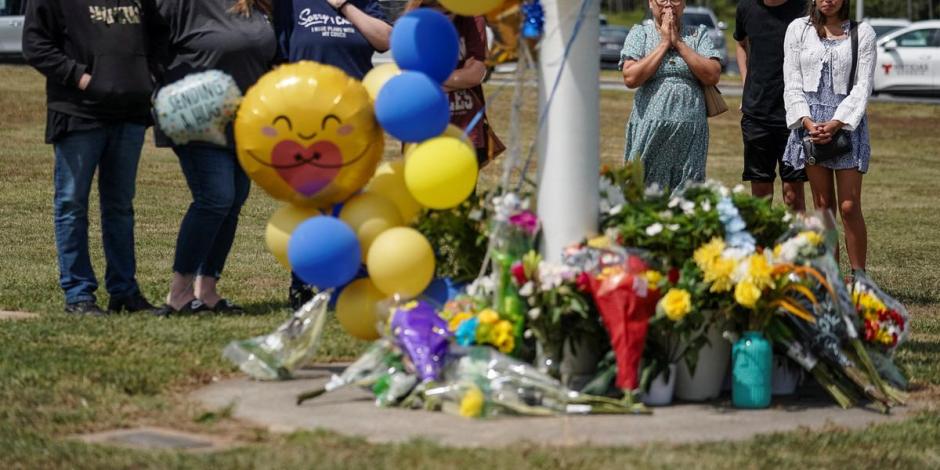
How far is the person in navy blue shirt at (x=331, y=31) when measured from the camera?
7.63m

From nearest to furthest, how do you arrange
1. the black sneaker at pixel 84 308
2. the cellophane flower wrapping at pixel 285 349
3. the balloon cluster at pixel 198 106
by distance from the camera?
the cellophane flower wrapping at pixel 285 349
the balloon cluster at pixel 198 106
the black sneaker at pixel 84 308

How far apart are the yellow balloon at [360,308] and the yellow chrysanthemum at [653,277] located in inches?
44.3

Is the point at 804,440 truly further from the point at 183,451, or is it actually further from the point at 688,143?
the point at 688,143

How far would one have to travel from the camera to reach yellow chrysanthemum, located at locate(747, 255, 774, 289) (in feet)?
18.6

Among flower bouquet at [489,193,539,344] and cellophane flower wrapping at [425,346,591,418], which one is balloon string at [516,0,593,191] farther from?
cellophane flower wrapping at [425,346,591,418]

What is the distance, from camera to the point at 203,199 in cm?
781

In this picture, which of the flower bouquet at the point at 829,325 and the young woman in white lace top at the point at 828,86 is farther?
the young woman in white lace top at the point at 828,86

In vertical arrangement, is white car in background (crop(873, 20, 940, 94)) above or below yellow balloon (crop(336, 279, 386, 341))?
below

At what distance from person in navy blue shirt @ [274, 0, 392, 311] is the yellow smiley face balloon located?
1.46 m

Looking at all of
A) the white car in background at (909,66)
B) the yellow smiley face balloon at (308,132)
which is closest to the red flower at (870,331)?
the yellow smiley face balloon at (308,132)

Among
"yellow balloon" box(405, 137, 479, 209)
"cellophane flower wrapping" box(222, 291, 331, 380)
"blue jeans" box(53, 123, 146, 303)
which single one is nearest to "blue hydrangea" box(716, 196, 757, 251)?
"yellow balloon" box(405, 137, 479, 209)

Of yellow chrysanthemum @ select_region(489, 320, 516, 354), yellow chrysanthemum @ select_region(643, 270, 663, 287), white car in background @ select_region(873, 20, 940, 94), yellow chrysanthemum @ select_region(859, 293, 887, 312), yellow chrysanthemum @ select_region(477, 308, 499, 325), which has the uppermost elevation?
yellow chrysanthemum @ select_region(643, 270, 663, 287)

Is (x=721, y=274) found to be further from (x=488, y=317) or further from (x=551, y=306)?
(x=488, y=317)

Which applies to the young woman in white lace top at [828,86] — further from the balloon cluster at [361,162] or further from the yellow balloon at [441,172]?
the yellow balloon at [441,172]
